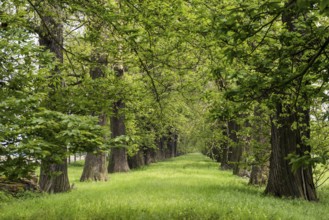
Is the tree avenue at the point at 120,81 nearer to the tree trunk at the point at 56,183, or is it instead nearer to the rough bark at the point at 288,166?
the rough bark at the point at 288,166

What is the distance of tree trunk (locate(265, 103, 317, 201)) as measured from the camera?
12969 mm

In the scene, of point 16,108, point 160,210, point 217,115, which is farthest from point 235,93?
point 160,210

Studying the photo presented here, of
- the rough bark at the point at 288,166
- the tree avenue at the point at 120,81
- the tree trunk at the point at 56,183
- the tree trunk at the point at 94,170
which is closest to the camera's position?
the tree avenue at the point at 120,81

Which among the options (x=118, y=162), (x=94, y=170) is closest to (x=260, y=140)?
(x=94, y=170)

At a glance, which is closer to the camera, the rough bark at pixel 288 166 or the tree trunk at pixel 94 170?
the rough bark at pixel 288 166

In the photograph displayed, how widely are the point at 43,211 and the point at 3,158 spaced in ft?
13.2

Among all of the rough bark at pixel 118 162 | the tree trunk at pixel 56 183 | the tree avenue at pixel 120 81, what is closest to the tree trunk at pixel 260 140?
the tree avenue at pixel 120 81

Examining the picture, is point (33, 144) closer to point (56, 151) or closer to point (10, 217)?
point (56, 151)

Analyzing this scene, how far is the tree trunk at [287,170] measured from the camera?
1297cm

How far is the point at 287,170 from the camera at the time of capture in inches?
516

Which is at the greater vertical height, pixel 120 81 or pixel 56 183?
pixel 120 81

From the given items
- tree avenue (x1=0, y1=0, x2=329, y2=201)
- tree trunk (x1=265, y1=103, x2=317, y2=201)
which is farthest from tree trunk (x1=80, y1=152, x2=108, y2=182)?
tree trunk (x1=265, y1=103, x2=317, y2=201)

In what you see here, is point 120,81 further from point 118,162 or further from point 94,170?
point 118,162

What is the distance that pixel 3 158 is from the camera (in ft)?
19.2
